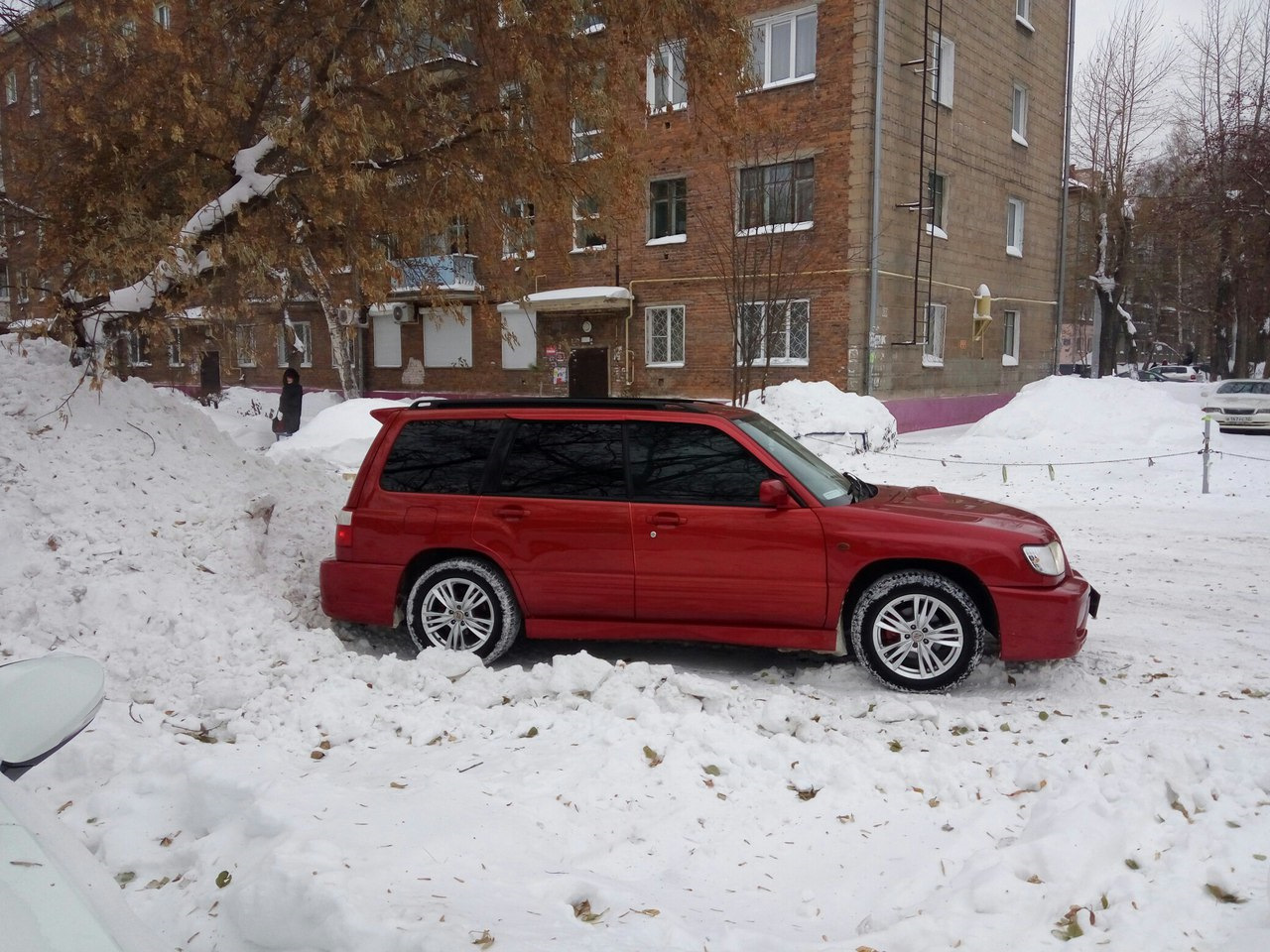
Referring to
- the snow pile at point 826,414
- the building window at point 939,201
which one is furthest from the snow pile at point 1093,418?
the building window at point 939,201

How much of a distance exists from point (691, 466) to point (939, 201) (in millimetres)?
19769

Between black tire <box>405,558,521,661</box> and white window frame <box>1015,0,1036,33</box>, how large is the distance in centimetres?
2589

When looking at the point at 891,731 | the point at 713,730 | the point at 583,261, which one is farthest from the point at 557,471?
the point at 583,261

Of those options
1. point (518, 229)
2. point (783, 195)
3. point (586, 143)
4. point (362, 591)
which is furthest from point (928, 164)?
point (362, 591)

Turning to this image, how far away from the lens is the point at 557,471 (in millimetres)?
5973

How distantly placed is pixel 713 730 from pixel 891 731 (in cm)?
98

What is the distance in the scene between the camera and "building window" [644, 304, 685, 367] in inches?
900

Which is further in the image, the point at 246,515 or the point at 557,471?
the point at 246,515

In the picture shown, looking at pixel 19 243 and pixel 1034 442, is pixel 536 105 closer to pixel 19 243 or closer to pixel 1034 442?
pixel 19 243

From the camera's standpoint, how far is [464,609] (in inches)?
233

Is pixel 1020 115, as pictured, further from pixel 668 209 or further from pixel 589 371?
pixel 589 371

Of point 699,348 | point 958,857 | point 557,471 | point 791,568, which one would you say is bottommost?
point 958,857

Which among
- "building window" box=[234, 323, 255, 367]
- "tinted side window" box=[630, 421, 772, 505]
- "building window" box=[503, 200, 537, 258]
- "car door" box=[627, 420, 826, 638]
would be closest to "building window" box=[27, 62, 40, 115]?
"building window" box=[234, 323, 255, 367]

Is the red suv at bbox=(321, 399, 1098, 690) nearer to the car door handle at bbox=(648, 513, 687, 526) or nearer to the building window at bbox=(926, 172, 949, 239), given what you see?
the car door handle at bbox=(648, 513, 687, 526)
